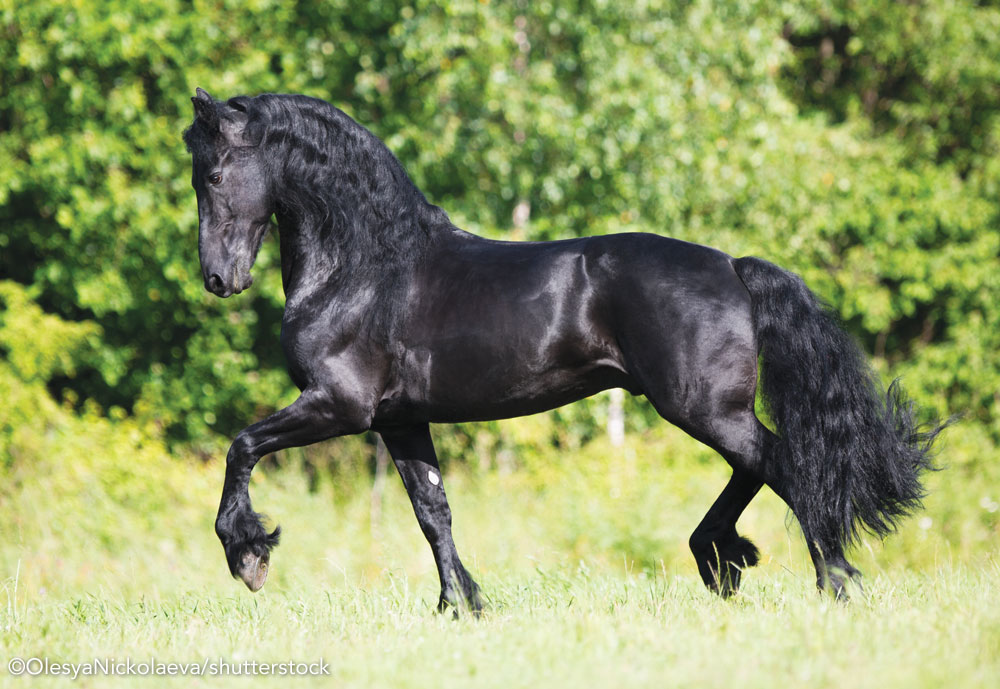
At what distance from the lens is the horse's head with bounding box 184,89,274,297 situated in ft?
14.6

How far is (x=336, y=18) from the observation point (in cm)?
1321

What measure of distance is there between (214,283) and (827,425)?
2.68m

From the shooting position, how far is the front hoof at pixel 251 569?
4.38m

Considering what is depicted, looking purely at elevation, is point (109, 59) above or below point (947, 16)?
below

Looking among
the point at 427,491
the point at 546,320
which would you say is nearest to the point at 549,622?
the point at 427,491

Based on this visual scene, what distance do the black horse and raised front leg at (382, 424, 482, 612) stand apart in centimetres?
2

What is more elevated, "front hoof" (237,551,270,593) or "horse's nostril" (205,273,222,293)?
"horse's nostril" (205,273,222,293)

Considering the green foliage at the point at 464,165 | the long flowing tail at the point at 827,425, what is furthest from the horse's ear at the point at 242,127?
the green foliage at the point at 464,165

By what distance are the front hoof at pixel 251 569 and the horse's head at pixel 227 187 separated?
1.16m

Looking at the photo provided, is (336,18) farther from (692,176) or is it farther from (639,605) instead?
(639,605)

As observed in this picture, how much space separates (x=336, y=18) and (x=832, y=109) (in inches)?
344

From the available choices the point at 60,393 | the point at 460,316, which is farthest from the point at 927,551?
the point at 60,393

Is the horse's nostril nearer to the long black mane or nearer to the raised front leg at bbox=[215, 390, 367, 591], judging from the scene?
the long black mane

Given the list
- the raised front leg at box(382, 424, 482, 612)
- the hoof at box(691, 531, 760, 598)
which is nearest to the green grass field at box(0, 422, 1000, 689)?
the hoof at box(691, 531, 760, 598)
